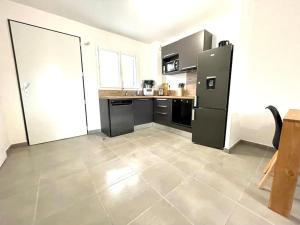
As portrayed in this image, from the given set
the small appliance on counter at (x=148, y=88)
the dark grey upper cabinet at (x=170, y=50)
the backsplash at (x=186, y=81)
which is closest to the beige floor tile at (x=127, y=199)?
the backsplash at (x=186, y=81)

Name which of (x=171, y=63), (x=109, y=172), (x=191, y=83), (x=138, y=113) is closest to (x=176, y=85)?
(x=191, y=83)

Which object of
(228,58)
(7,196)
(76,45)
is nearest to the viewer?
(7,196)

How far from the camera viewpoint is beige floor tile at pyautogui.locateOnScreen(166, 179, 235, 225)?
3.51 ft

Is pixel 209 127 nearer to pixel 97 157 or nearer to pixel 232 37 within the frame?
pixel 232 37

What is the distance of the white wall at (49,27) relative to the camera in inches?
86.5

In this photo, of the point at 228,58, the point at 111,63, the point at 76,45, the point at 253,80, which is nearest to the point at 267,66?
the point at 253,80

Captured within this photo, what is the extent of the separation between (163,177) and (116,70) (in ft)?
9.72

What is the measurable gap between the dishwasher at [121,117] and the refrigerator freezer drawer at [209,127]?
1.54 meters

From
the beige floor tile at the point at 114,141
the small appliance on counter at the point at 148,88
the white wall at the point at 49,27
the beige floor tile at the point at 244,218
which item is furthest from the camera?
the small appliance on counter at the point at 148,88

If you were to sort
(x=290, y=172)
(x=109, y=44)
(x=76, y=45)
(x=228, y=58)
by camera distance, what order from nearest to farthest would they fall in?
(x=290, y=172) → (x=228, y=58) → (x=76, y=45) → (x=109, y=44)

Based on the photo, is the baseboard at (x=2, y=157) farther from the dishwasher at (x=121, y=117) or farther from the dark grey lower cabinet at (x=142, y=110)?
the dark grey lower cabinet at (x=142, y=110)

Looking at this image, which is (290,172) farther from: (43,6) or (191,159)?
(43,6)

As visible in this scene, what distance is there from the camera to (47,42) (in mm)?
2535

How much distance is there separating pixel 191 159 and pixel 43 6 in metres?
3.65
